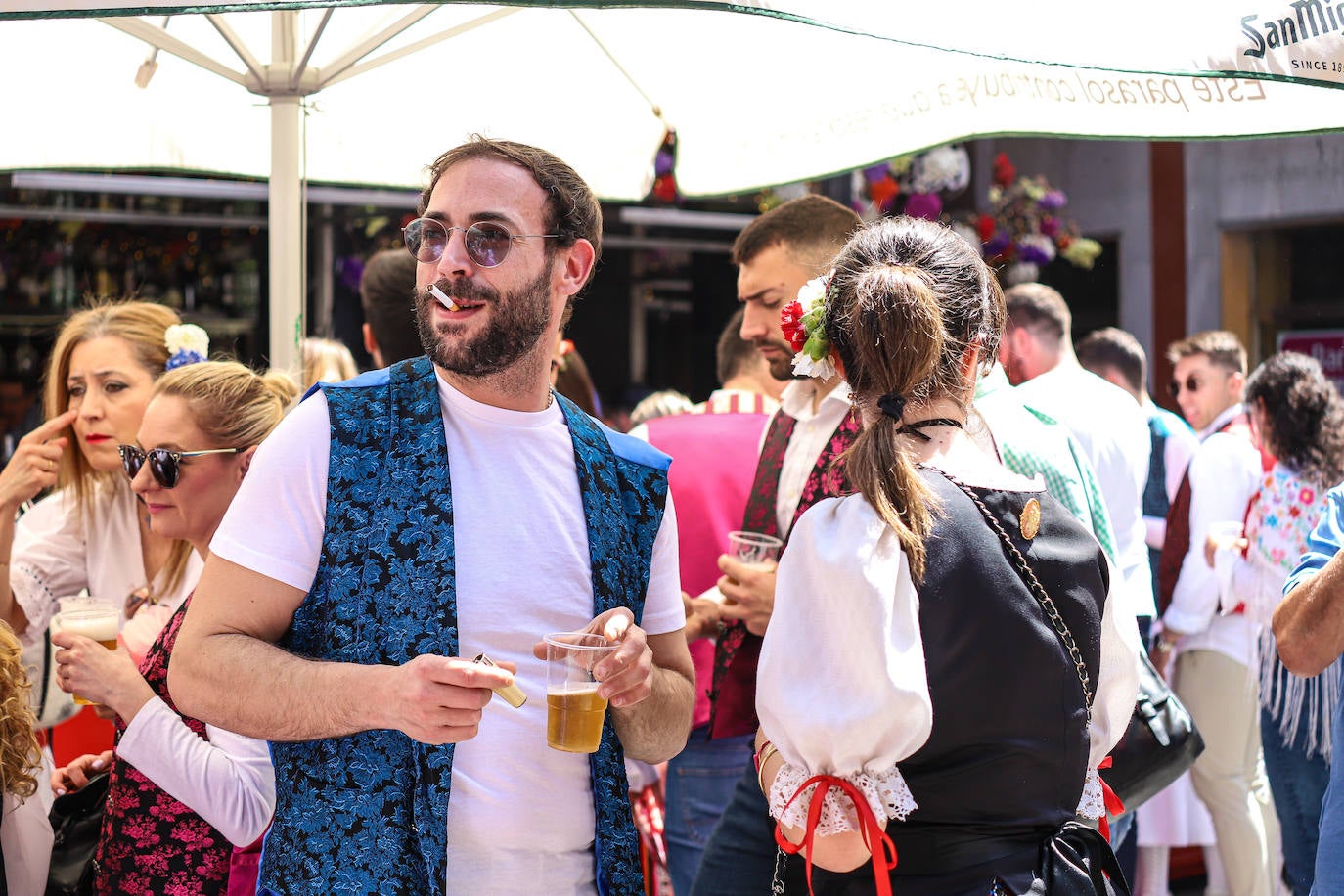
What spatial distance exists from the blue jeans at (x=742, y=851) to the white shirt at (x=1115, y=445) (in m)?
1.22

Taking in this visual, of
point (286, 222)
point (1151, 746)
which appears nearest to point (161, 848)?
point (286, 222)

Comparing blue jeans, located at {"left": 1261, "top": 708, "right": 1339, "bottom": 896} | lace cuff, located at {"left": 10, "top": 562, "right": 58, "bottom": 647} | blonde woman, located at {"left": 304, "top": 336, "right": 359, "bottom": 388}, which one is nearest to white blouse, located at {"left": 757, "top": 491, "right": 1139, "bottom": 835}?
lace cuff, located at {"left": 10, "top": 562, "right": 58, "bottom": 647}

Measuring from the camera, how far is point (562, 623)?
2363 mm

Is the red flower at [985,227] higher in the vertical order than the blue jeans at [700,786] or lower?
higher

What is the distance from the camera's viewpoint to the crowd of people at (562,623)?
2.05 meters

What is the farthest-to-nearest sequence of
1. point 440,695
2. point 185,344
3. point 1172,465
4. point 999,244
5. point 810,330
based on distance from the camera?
point 999,244 → point 1172,465 → point 185,344 → point 810,330 → point 440,695

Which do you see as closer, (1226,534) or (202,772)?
(202,772)

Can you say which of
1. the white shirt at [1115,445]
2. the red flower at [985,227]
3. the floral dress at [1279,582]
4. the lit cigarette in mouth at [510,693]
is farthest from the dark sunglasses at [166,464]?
the red flower at [985,227]

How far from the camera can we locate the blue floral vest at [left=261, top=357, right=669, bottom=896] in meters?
2.15

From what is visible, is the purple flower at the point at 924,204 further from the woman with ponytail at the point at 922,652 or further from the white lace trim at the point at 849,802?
the white lace trim at the point at 849,802

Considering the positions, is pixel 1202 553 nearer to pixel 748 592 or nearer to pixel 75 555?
pixel 748 592

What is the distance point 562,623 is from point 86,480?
2043 mm

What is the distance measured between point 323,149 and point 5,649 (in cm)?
276

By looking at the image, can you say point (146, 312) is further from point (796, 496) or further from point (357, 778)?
point (357, 778)
